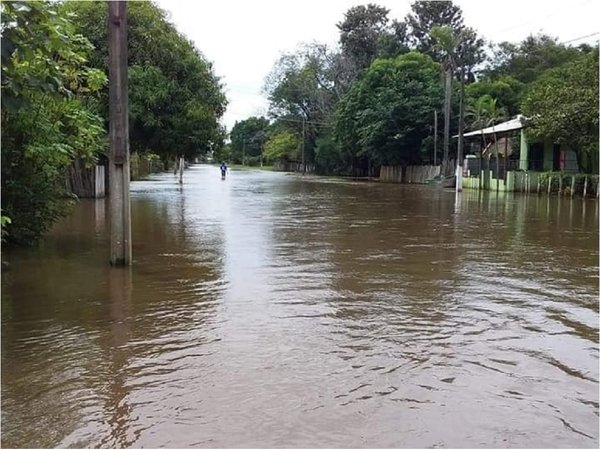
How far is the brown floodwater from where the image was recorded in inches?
167

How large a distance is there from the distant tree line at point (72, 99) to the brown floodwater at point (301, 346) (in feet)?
3.94

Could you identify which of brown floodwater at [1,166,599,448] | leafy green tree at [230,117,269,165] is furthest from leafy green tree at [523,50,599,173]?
leafy green tree at [230,117,269,165]

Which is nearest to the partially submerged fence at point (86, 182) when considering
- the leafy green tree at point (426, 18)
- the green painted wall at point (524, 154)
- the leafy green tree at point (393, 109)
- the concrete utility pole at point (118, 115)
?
the concrete utility pole at point (118, 115)

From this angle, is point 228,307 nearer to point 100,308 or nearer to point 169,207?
point 100,308

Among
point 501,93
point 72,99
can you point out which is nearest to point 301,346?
point 72,99

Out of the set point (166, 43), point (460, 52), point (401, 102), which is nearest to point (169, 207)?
point (166, 43)

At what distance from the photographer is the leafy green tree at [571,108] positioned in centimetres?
2781

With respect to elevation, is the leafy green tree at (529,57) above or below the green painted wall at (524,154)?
above

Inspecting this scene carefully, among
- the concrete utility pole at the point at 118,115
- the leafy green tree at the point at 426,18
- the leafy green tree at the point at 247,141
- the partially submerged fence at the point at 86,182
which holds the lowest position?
the partially submerged fence at the point at 86,182

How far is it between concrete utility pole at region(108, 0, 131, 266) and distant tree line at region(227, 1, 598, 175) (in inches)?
905

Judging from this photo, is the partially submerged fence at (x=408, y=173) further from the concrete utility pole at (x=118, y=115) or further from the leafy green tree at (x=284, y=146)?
the concrete utility pole at (x=118, y=115)

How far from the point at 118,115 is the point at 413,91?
1693 inches

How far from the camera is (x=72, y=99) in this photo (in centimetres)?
1109

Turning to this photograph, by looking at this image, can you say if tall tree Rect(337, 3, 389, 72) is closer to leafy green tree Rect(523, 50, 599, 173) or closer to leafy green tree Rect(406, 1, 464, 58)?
leafy green tree Rect(406, 1, 464, 58)
